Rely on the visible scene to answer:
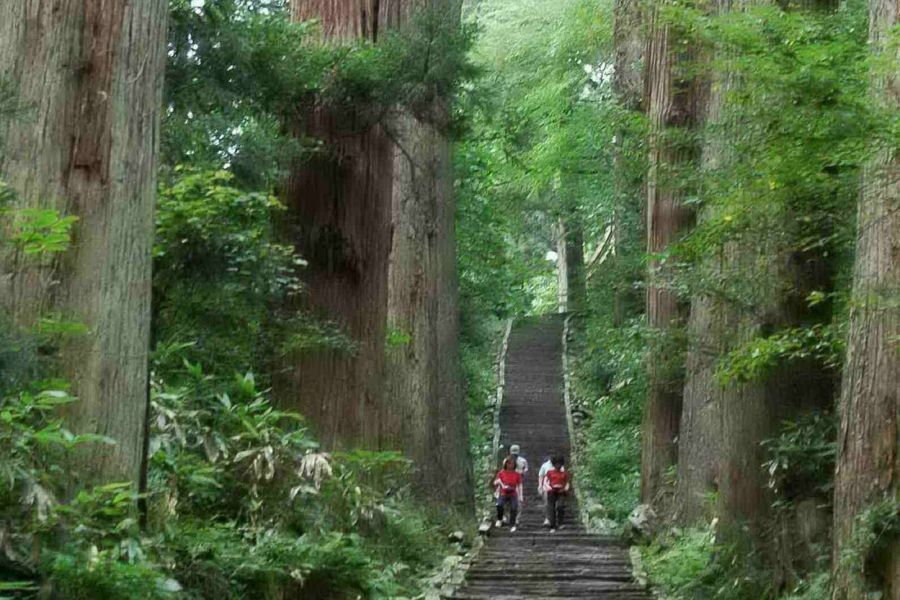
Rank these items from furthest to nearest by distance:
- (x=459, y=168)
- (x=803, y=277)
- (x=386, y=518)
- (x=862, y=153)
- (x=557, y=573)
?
(x=459, y=168)
(x=557, y=573)
(x=386, y=518)
(x=803, y=277)
(x=862, y=153)

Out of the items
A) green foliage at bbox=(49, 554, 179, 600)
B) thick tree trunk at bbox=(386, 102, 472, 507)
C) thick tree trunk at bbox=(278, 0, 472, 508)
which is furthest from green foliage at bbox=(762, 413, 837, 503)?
thick tree trunk at bbox=(386, 102, 472, 507)

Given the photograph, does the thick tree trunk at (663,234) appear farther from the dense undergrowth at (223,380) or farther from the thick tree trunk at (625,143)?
the dense undergrowth at (223,380)

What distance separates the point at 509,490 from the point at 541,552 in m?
3.56

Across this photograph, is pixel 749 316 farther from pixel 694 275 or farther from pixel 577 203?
pixel 577 203

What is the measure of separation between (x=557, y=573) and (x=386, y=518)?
2801mm

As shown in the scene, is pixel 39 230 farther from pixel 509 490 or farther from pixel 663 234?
pixel 509 490

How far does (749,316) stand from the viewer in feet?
44.7

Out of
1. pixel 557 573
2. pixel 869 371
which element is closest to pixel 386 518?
pixel 557 573

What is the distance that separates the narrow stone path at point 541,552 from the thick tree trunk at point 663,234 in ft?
5.48

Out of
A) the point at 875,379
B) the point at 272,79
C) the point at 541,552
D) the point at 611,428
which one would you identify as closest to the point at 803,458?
the point at 875,379

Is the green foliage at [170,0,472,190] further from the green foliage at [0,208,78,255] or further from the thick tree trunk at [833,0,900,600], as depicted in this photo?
the thick tree trunk at [833,0,900,600]

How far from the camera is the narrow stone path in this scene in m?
15.5

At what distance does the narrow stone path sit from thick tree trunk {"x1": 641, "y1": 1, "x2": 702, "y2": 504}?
1.67 m

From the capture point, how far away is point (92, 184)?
852cm
